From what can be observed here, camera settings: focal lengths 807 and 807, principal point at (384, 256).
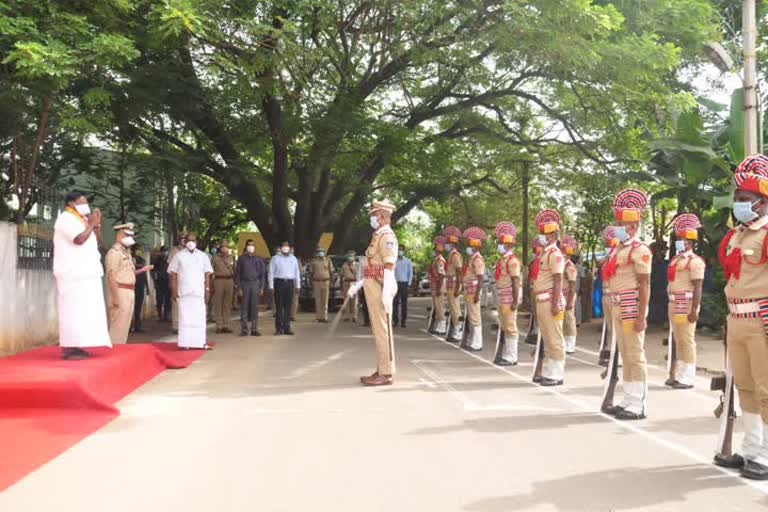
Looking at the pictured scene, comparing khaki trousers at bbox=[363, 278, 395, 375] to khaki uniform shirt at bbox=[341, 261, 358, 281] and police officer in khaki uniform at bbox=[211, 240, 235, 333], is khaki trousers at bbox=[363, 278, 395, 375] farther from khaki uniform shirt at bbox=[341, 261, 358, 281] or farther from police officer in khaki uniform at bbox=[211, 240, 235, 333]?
khaki uniform shirt at bbox=[341, 261, 358, 281]

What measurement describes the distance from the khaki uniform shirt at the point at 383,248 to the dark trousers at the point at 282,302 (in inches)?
288

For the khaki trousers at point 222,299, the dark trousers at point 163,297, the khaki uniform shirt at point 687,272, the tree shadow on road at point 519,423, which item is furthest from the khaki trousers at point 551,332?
the dark trousers at point 163,297

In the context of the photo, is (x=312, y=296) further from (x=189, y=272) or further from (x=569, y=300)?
(x=569, y=300)

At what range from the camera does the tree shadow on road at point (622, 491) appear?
4.87m

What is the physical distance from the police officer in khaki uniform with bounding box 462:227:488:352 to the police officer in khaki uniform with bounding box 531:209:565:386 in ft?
12.9

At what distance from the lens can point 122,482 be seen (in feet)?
17.6

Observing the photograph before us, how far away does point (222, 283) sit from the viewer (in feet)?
57.1

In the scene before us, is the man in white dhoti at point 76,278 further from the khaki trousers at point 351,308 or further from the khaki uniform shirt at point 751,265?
the khaki trousers at point 351,308

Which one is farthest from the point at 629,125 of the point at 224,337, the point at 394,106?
the point at 224,337

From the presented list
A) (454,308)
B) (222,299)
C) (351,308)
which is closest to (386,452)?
(454,308)

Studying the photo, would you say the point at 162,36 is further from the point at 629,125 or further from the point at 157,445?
the point at 629,125

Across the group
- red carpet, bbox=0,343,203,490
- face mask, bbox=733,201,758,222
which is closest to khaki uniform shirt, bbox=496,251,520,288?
red carpet, bbox=0,343,203,490

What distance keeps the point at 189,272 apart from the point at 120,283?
207 cm

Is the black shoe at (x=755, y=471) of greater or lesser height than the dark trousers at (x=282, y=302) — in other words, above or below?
below
